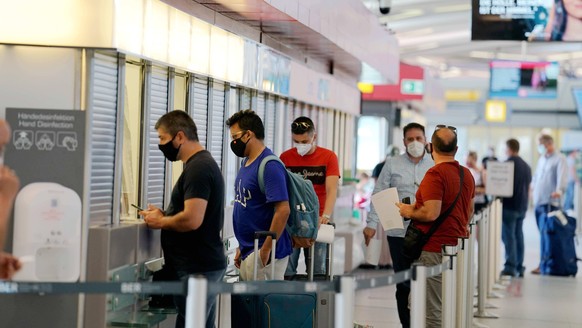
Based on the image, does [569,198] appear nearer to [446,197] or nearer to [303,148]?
[303,148]

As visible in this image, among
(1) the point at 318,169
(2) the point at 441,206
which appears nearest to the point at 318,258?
(1) the point at 318,169

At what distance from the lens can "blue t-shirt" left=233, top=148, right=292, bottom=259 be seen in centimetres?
637

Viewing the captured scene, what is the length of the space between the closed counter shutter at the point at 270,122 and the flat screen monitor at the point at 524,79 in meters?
13.3

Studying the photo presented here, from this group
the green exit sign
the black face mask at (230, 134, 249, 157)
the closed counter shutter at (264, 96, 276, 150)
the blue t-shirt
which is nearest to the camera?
the blue t-shirt

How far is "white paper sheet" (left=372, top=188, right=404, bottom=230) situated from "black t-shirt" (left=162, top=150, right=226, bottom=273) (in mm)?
2053

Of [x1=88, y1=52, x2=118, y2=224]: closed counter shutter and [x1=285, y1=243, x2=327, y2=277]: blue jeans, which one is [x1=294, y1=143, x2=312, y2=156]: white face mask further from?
[x1=88, y1=52, x2=118, y2=224]: closed counter shutter

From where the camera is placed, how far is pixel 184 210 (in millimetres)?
5766

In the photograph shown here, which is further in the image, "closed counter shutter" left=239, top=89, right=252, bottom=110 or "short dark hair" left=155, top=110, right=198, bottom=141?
"closed counter shutter" left=239, top=89, right=252, bottom=110

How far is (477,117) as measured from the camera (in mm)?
40875

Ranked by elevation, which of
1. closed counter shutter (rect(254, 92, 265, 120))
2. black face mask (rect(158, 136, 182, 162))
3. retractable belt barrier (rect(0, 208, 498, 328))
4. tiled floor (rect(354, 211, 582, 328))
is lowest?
tiled floor (rect(354, 211, 582, 328))

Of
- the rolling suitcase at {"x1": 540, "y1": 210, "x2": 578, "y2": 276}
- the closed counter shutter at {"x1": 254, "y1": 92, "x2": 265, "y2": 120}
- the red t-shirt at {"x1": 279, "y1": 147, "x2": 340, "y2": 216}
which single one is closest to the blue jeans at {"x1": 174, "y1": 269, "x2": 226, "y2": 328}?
the red t-shirt at {"x1": 279, "y1": 147, "x2": 340, "y2": 216}

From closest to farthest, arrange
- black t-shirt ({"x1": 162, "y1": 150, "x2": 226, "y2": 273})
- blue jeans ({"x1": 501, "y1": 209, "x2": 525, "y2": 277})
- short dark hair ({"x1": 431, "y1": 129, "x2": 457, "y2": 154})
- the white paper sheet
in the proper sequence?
black t-shirt ({"x1": 162, "y1": 150, "x2": 226, "y2": 273})
short dark hair ({"x1": 431, "y1": 129, "x2": 457, "y2": 154})
the white paper sheet
blue jeans ({"x1": 501, "y1": 209, "x2": 525, "y2": 277})

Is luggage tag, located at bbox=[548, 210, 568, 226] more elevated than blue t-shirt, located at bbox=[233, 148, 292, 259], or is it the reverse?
blue t-shirt, located at bbox=[233, 148, 292, 259]

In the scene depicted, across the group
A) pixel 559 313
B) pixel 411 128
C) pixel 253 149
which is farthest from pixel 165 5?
pixel 559 313
